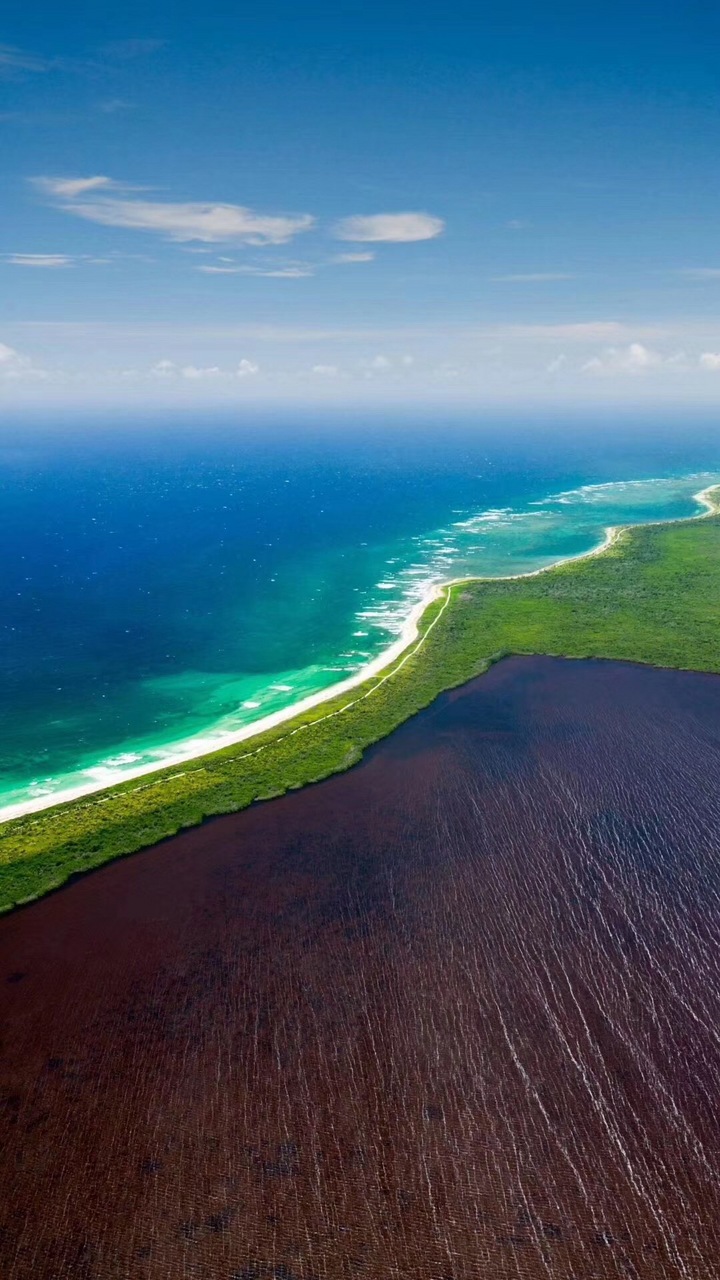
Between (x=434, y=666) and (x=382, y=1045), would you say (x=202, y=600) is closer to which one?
(x=434, y=666)

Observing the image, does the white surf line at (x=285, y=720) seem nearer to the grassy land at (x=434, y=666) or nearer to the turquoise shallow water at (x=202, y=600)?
the grassy land at (x=434, y=666)

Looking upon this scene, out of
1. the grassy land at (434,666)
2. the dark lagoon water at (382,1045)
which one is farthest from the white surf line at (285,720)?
the dark lagoon water at (382,1045)

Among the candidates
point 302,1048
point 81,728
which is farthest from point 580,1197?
point 81,728

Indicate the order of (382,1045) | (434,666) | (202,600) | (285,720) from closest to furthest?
1. (382,1045)
2. (285,720)
3. (434,666)
4. (202,600)

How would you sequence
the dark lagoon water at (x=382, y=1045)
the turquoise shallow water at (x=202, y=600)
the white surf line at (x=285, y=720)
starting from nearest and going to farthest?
the dark lagoon water at (x=382, y=1045), the white surf line at (x=285, y=720), the turquoise shallow water at (x=202, y=600)

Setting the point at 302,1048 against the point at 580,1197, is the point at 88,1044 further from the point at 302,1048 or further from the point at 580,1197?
the point at 580,1197

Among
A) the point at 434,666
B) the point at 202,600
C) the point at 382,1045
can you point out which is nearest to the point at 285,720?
the point at 434,666

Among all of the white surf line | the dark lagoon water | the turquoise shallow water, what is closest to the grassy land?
the white surf line
